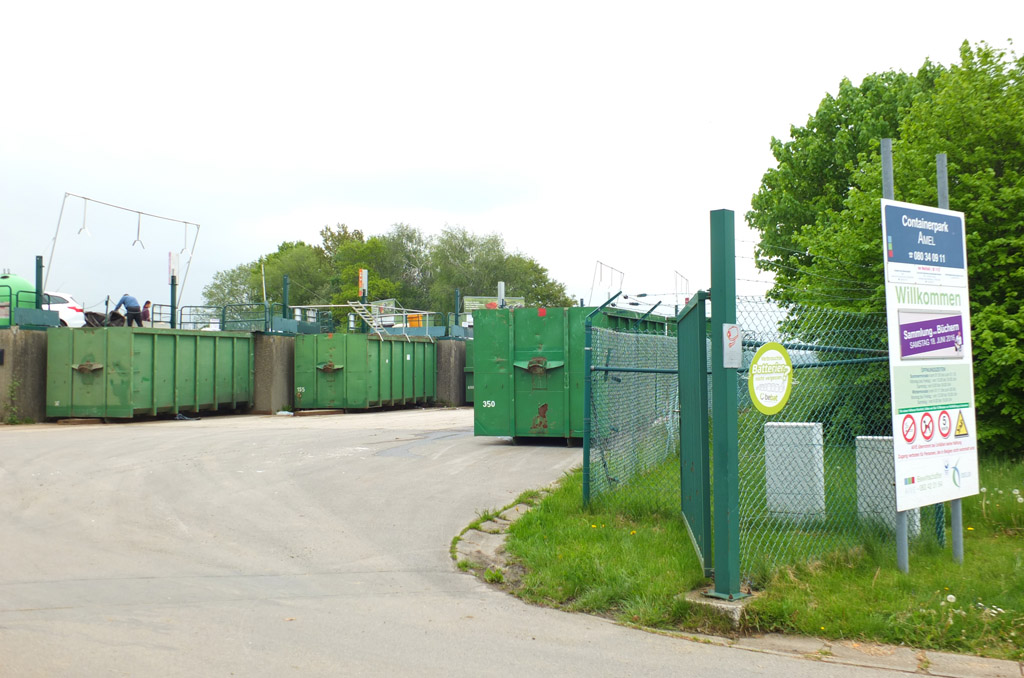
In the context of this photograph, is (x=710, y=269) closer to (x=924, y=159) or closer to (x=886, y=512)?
(x=886, y=512)

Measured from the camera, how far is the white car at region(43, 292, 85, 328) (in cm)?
2872

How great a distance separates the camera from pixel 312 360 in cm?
2612

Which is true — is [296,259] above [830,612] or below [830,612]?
above

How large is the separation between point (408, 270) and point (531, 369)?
69.6m

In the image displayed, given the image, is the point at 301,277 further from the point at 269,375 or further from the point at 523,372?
the point at 523,372

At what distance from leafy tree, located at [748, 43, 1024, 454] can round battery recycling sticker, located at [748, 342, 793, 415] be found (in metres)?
3.91

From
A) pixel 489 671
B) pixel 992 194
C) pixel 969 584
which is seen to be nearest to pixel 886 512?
pixel 969 584

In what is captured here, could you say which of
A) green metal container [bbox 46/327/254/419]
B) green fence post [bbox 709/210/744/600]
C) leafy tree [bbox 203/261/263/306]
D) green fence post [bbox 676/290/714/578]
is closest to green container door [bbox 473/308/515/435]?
green fence post [bbox 676/290/714/578]

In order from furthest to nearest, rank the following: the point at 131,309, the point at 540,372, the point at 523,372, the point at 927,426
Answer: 1. the point at 131,309
2. the point at 523,372
3. the point at 540,372
4. the point at 927,426

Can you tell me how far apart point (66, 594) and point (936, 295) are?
6.66 meters

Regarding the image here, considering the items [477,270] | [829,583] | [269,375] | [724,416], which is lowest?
[829,583]

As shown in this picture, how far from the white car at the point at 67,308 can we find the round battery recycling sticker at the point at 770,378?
27411mm

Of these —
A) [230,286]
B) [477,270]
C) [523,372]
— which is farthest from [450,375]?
[230,286]

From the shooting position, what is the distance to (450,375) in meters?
32.3
